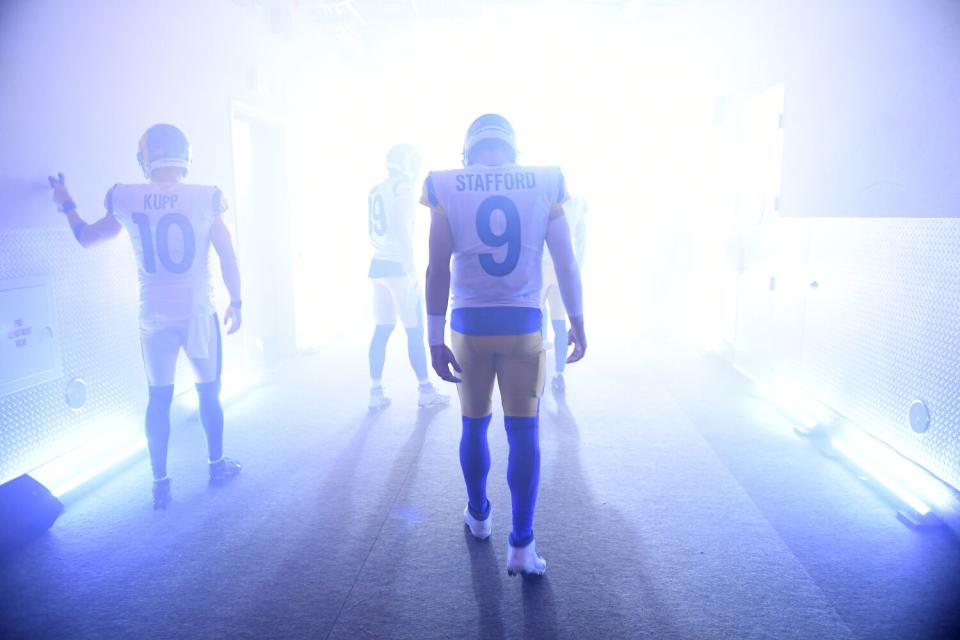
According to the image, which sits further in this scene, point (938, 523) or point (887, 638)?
point (938, 523)

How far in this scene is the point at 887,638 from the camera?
1986 millimetres

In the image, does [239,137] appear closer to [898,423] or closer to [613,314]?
[613,314]

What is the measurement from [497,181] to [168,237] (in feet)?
5.42

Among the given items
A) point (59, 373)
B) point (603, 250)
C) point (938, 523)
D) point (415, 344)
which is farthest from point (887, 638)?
point (603, 250)

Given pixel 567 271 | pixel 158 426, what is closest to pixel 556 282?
pixel 567 271

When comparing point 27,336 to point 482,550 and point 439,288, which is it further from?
point 482,550

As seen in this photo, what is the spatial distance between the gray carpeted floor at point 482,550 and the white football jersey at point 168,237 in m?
0.98

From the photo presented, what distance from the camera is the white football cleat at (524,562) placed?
2.31 m

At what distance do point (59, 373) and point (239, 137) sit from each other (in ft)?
10.8

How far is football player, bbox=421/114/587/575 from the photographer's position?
2.19 metres

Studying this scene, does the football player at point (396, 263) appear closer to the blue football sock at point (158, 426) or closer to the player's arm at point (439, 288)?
the blue football sock at point (158, 426)

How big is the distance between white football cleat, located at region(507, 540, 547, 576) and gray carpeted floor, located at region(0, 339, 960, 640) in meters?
0.05

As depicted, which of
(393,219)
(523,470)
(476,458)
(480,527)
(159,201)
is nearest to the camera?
(523,470)

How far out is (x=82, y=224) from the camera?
2.87 meters
